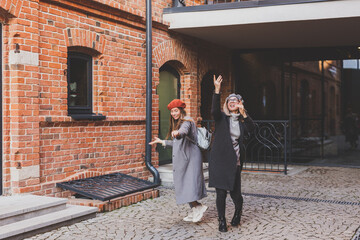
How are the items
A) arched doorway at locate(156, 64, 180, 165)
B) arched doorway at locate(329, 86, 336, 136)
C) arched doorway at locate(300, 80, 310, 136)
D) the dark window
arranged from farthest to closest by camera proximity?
arched doorway at locate(300, 80, 310, 136)
arched doorway at locate(329, 86, 336, 136)
arched doorway at locate(156, 64, 180, 165)
the dark window

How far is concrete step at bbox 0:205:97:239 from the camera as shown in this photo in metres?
4.74

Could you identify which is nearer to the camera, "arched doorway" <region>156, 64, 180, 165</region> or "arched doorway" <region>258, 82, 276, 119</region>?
"arched doorway" <region>156, 64, 180, 165</region>

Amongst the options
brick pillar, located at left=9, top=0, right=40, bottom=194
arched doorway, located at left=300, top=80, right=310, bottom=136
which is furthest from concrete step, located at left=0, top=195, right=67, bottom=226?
arched doorway, located at left=300, top=80, right=310, bottom=136

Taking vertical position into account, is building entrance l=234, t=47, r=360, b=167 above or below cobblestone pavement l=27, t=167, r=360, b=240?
above

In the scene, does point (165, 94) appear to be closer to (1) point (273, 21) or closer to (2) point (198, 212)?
(1) point (273, 21)

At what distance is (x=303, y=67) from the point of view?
11734 mm

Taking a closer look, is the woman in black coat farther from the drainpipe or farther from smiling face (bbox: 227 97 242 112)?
the drainpipe

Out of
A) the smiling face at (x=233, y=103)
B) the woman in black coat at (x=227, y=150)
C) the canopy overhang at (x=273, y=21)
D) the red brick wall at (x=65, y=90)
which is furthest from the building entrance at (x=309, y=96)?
the smiling face at (x=233, y=103)

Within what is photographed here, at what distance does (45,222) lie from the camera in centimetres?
510

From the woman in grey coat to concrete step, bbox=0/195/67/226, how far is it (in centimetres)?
162

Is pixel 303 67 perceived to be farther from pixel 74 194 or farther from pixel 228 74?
pixel 74 194

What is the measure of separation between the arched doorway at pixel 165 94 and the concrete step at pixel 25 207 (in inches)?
150

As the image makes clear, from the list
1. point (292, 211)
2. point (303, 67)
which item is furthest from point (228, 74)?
point (292, 211)

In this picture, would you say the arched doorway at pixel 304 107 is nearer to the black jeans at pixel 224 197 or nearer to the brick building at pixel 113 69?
the brick building at pixel 113 69
